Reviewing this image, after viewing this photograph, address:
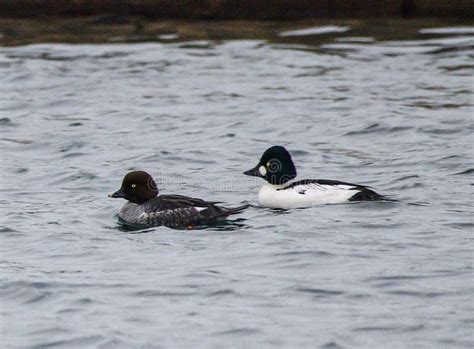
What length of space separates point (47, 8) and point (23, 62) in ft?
4.82

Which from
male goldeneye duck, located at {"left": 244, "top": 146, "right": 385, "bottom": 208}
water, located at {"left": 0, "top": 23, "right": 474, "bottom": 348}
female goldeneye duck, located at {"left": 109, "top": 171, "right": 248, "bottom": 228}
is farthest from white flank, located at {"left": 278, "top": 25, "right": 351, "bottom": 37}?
female goldeneye duck, located at {"left": 109, "top": 171, "right": 248, "bottom": 228}

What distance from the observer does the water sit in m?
8.61

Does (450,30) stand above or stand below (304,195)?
above

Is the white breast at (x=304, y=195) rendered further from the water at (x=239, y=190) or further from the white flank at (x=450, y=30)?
the white flank at (x=450, y=30)

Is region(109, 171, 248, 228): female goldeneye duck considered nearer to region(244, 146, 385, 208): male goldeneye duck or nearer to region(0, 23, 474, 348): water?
region(0, 23, 474, 348): water

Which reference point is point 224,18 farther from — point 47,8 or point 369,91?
point 369,91

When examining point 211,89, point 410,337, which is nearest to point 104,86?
point 211,89

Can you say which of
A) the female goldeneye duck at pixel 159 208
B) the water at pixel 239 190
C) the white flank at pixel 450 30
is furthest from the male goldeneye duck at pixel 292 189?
the white flank at pixel 450 30

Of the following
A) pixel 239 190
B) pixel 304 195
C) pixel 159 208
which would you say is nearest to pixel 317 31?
pixel 239 190

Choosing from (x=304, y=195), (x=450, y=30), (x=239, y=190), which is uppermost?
(x=450, y=30)

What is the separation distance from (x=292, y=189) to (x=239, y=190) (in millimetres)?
1100

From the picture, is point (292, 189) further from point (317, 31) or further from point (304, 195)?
point (317, 31)

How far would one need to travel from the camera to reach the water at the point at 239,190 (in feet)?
28.2

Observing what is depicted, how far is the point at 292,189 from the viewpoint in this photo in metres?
12.4
